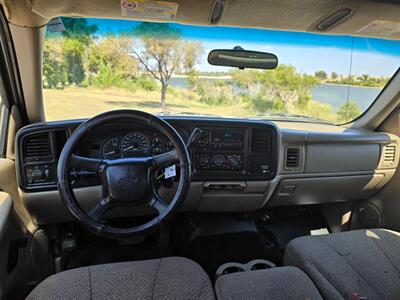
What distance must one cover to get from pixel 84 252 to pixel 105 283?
3.53ft

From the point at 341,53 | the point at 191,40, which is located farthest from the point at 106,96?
the point at 341,53

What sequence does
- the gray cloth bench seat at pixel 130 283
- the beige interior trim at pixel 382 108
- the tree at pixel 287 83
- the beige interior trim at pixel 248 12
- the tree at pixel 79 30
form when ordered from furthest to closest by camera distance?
the beige interior trim at pixel 382 108 < the tree at pixel 287 83 < the tree at pixel 79 30 < the beige interior trim at pixel 248 12 < the gray cloth bench seat at pixel 130 283

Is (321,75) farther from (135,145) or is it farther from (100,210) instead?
(100,210)

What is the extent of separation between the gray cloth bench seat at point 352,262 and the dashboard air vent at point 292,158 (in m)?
0.53

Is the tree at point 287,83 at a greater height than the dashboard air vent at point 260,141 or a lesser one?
greater

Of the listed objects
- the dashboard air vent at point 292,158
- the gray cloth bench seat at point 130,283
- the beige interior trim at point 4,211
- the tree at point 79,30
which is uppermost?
the tree at point 79,30

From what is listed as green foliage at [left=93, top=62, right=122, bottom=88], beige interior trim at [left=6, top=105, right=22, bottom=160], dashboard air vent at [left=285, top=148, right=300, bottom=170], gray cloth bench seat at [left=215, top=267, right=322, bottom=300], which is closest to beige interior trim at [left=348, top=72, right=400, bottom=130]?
dashboard air vent at [left=285, top=148, right=300, bottom=170]

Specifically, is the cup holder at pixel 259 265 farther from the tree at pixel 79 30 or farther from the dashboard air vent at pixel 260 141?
the tree at pixel 79 30

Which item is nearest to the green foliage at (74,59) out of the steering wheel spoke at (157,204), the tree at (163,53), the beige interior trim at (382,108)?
the tree at (163,53)

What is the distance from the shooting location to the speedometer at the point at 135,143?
1.92 m

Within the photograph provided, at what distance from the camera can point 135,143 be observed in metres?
1.94

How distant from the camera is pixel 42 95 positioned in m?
2.14

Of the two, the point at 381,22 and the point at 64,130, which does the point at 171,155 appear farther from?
the point at 381,22

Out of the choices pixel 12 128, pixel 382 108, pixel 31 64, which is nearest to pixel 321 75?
pixel 382 108
